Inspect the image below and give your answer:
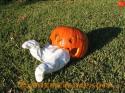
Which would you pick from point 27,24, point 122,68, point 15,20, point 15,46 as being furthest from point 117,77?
point 15,20

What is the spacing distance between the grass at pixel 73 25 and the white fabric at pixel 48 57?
13 centimetres

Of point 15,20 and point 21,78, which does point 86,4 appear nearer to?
point 15,20

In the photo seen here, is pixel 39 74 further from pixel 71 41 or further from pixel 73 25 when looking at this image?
pixel 73 25

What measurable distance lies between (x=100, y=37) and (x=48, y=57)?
1.76 metres

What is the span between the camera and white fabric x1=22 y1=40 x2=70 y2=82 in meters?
5.00

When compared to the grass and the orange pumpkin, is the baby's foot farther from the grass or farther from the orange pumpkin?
the orange pumpkin

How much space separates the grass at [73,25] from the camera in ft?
17.2

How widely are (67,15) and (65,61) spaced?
10.6 ft

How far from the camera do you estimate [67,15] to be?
8492mm

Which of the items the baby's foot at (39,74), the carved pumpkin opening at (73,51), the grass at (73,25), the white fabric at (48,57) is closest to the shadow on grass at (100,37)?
the grass at (73,25)

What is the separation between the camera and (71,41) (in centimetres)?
571

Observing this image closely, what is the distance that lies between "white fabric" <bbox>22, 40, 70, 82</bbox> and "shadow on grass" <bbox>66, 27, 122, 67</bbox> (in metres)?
0.39

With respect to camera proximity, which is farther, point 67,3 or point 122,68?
point 67,3

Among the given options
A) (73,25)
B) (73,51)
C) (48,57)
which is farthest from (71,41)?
(73,25)
